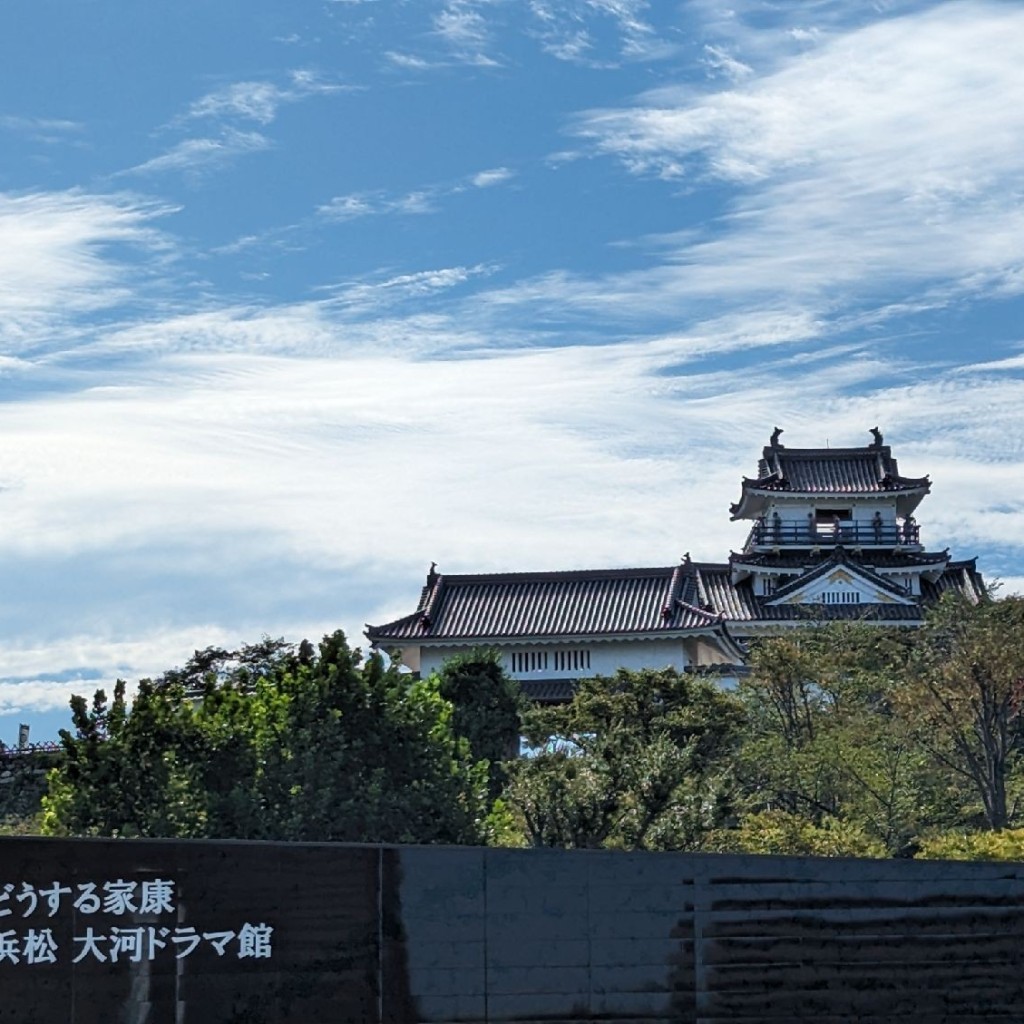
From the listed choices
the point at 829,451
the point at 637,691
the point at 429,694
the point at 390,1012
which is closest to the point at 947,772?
the point at 637,691

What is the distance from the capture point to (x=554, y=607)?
4606 centimetres

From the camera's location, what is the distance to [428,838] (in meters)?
20.5

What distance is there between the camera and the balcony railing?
50562 mm

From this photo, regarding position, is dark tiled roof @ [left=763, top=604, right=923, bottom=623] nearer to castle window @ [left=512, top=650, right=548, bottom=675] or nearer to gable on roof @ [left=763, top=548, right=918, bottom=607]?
gable on roof @ [left=763, top=548, right=918, bottom=607]

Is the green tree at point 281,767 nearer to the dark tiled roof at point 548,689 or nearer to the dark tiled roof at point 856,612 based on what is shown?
the dark tiled roof at point 548,689

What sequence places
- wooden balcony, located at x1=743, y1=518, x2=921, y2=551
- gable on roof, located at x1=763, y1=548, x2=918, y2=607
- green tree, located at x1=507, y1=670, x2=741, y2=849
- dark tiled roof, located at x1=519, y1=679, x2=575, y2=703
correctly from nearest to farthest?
A: green tree, located at x1=507, y1=670, x2=741, y2=849 → dark tiled roof, located at x1=519, y1=679, x2=575, y2=703 → gable on roof, located at x1=763, y1=548, x2=918, y2=607 → wooden balcony, located at x1=743, y1=518, x2=921, y2=551

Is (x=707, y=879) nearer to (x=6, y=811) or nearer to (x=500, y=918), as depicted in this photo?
(x=500, y=918)

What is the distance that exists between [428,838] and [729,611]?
28641mm

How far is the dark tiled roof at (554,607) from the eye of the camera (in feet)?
148

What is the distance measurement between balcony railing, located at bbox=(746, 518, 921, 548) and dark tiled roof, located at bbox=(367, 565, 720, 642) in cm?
557

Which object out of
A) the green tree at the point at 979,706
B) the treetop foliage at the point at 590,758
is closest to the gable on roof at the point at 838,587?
the treetop foliage at the point at 590,758

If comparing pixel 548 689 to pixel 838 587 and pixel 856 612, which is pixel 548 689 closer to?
pixel 856 612

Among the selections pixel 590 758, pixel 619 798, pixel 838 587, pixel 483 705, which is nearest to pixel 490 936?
pixel 619 798

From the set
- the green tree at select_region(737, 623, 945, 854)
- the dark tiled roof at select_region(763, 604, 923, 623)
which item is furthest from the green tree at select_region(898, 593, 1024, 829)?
the dark tiled roof at select_region(763, 604, 923, 623)
